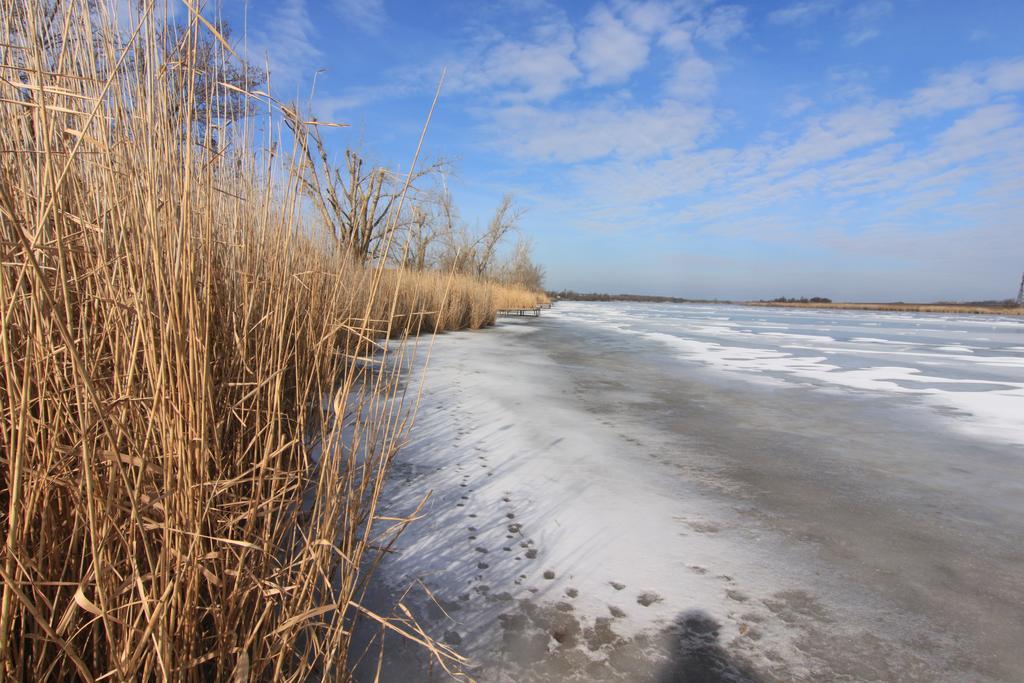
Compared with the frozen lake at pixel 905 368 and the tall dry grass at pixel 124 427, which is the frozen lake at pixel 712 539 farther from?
the tall dry grass at pixel 124 427

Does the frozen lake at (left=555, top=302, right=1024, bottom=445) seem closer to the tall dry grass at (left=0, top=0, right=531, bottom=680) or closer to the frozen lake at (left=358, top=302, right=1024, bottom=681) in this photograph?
the frozen lake at (left=358, top=302, right=1024, bottom=681)

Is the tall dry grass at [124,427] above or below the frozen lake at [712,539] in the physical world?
above

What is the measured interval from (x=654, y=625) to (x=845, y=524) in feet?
3.49

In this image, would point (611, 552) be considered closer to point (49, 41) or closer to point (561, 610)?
point (561, 610)

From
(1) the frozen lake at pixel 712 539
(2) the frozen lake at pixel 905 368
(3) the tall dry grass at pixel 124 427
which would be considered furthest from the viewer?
(2) the frozen lake at pixel 905 368

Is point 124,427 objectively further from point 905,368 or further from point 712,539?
point 905,368

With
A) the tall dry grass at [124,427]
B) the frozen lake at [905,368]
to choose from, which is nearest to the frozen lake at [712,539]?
the frozen lake at [905,368]

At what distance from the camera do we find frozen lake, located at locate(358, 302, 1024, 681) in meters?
1.18

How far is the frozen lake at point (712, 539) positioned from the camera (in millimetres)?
→ 1182

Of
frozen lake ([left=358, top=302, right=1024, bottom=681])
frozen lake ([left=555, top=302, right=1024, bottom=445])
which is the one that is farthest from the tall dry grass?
frozen lake ([left=555, top=302, right=1024, bottom=445])

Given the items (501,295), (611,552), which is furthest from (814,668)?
(501,295)

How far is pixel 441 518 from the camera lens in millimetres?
1767

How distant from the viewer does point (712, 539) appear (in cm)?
168

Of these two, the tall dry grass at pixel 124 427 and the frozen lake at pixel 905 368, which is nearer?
the tall dry grass at pixel 124 427
